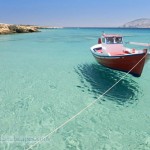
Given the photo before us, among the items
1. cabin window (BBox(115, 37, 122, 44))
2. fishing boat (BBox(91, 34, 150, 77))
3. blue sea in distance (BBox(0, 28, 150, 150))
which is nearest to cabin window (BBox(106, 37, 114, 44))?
fishing boat (BBox(91, 34, 150, 77))

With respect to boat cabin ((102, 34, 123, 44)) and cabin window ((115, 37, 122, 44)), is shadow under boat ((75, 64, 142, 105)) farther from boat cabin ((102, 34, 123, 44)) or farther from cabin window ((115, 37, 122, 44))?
cabin window ((115, 37, 122, 44))

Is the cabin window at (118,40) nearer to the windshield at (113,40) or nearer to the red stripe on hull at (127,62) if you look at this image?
the windshield at (113,40)

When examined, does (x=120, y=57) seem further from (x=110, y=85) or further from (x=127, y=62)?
(x=110, y=85)

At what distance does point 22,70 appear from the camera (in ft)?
67.7

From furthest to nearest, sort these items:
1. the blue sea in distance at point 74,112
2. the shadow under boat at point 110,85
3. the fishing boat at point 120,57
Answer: the fishing boat at point 120,57 → the shadow under boat at point 110,85 → the blue sea in distance at point 74,112

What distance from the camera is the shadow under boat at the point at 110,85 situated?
42.0 feet

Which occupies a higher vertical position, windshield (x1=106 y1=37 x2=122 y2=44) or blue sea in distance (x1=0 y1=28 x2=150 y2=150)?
windshield (x1=106 y1=37 x2=122 y2=44)

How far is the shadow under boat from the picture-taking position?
12.8 m

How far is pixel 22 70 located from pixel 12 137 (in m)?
12.5

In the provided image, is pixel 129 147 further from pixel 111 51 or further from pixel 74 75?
pixel 111 51

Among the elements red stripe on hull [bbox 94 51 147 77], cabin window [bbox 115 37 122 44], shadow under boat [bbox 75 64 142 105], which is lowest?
shadow under boat [bbox 75 64 142 105]

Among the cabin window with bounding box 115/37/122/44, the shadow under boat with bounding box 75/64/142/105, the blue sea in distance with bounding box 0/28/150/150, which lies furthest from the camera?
the cabin window with bounding box 115/37/122/44

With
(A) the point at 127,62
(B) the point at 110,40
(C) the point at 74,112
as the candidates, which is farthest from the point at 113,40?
(C) the point at 74,112

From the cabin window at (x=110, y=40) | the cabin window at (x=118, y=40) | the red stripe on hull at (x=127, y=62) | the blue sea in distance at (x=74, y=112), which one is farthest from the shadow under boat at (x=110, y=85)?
the cabin window at (x=118, y=40)
